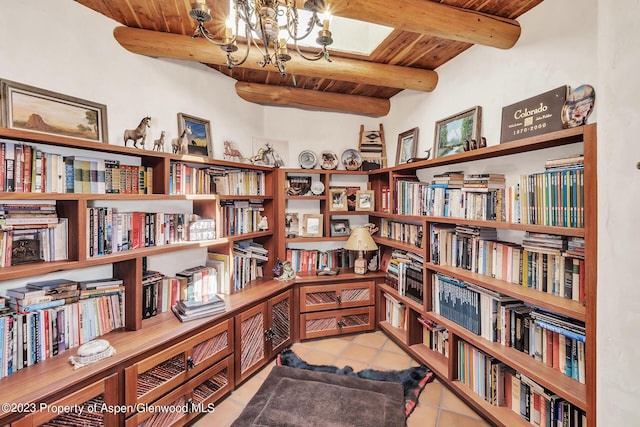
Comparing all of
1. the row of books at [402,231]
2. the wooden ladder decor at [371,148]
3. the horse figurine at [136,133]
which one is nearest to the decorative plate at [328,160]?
the wooden ladder decor at [371,148]

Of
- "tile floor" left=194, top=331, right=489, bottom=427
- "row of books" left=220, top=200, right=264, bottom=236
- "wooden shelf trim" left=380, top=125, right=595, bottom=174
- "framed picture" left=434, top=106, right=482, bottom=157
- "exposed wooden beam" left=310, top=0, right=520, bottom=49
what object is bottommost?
"tile floor" left=194, top=331, right=489, bottom=427

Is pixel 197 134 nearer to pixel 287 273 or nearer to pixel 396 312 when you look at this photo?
pixel 287 273

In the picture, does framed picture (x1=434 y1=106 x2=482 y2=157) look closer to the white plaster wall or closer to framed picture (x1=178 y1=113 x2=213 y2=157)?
the white plaster wall

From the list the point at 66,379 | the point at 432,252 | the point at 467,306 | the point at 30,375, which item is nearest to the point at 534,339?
the point at 467,306

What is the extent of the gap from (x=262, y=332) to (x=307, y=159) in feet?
6.02

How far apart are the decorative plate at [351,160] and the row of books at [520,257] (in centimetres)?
125

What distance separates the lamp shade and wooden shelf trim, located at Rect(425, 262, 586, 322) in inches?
31.7

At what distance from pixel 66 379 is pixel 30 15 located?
1964 mm

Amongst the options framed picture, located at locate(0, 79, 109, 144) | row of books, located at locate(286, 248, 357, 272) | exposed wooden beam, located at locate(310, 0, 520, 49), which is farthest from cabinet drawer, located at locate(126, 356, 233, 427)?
exposed wooden beam, located at locate(310, 0, 520, 49)

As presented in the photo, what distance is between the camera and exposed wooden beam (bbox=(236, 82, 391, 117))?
2.84 metres

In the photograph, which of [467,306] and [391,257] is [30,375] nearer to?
[467,306]

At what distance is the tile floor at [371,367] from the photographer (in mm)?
1813

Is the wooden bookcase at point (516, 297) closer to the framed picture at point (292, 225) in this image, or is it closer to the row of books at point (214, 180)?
the framed picture at point (292, 225)

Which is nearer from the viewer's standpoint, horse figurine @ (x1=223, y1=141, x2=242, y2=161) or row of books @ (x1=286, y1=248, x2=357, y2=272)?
horse figurine @ (x1=223, y1=141, x2=242, y2=161)
